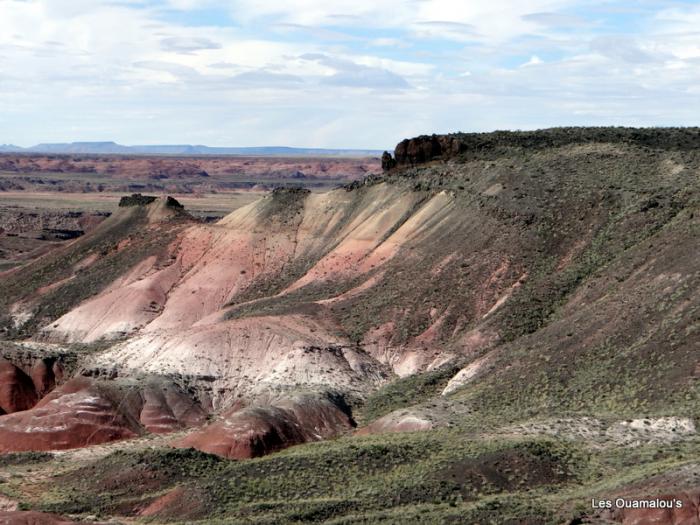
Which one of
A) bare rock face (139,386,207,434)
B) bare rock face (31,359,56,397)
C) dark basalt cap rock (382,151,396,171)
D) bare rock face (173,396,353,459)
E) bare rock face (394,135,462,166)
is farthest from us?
dark basalt cap rock (382,151,396,171)

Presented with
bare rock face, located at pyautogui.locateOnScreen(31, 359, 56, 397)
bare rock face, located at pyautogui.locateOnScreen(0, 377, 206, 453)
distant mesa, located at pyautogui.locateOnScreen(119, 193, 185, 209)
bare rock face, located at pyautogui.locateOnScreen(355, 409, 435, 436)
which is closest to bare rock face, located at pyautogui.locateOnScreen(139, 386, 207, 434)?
bare rock face, located at pyautogui.locateOnScreen(0, 377, 206, 453)

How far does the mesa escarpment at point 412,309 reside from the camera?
52219 millimetres

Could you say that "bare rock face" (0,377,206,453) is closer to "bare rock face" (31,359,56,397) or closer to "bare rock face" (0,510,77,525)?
"bare rock face" (31,359,56,397)

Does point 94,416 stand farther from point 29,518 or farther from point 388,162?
point 388,162

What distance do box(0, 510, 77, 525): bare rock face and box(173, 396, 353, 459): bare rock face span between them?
1254 centimetres

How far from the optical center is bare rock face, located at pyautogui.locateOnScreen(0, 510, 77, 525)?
3947 centimetres

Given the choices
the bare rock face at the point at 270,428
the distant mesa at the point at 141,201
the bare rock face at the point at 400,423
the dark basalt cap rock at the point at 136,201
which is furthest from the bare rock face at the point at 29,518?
the dark basalt cap rock at the point at 136,201

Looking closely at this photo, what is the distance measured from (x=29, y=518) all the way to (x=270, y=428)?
1603cm

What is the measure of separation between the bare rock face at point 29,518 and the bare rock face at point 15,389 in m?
26.3

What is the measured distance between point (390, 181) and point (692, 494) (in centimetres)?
4737

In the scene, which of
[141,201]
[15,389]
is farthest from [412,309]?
[141,201]

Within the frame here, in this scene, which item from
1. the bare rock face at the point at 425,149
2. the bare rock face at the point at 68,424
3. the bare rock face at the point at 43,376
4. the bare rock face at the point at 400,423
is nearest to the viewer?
the bare rock face at the point at 400,423

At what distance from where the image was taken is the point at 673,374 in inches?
1993

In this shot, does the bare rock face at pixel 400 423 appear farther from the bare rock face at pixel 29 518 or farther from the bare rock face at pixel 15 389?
the bare rock face at pixel 15 389
